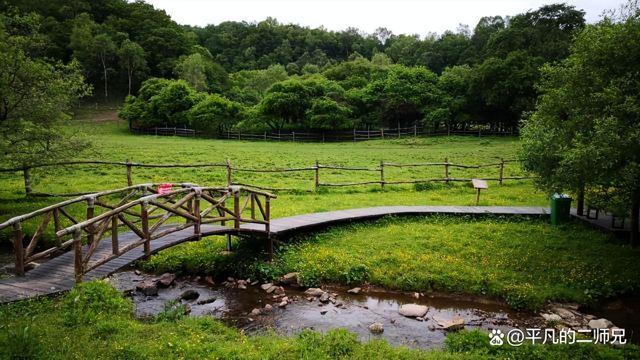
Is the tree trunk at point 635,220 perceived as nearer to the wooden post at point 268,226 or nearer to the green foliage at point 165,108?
the wooden post at point 268,226

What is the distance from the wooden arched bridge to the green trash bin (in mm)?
841

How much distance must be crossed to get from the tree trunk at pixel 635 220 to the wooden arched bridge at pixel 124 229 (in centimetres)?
350

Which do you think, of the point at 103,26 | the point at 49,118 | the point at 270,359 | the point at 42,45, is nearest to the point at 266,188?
the point at 49,118

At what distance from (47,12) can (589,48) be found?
100405mm

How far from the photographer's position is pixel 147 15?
93562 mm

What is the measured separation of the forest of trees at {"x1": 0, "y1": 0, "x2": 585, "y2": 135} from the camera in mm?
51719

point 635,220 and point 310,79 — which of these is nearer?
point 635,220

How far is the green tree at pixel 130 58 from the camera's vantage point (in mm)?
74250

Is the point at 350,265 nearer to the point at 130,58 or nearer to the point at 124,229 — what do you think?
the point at 124,229

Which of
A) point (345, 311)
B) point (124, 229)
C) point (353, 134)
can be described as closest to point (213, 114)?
point (353, 134)

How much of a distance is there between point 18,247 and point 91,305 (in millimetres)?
1951

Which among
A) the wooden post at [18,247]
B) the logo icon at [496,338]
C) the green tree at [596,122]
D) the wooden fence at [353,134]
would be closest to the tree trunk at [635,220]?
the green tree at [596,122]

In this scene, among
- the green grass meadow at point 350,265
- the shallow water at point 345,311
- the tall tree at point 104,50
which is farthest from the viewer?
the tall tree at point 104,50

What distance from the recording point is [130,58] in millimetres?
75812
